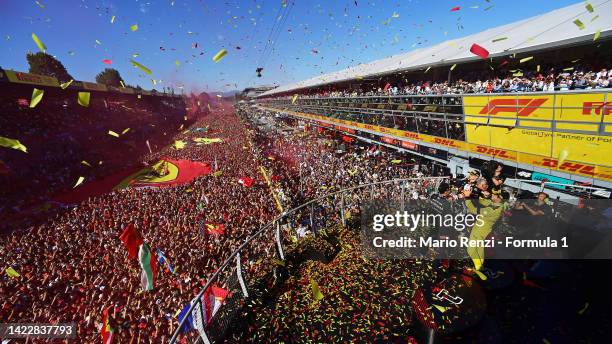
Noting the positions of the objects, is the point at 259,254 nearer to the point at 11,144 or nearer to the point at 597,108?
the point at 597,108

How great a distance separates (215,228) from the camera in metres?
11.0

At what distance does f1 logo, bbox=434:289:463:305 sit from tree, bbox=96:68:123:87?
112 meters

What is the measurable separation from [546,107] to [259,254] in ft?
32.3

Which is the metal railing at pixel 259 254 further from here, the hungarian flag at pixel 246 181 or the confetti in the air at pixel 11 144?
the confetti in the air at pixel 11 144

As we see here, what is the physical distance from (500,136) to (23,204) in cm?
2787

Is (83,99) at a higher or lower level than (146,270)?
higher

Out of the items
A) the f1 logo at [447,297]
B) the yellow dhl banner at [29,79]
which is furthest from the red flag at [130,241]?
the yellow dhl banner at [29,79]

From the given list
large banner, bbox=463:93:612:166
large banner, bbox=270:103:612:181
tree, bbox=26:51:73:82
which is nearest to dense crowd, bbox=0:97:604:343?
large banner, bbox=270:103:612:181

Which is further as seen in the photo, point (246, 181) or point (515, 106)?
point (246, 181)

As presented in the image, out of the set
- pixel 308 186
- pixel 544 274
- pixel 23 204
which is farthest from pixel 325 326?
pixel 23 204

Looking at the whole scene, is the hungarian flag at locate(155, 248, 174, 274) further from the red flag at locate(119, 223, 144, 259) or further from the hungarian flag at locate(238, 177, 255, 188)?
the hungarian flag at locate(238, 177, 255, 188)

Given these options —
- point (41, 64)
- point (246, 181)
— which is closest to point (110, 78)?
point (41, 64)

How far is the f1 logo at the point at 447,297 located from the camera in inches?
189

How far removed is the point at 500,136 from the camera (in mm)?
10078
